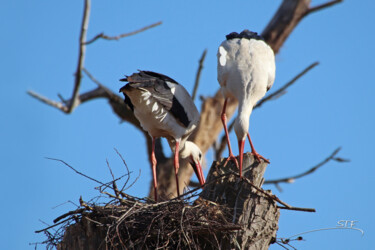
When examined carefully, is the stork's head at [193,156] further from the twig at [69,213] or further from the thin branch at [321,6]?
the thin branch at [321,6]

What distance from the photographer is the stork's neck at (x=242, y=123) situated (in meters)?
7.13

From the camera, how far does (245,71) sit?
7746 millimetres

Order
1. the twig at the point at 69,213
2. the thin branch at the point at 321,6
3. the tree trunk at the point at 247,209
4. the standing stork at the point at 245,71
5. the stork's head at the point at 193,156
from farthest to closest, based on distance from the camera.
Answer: the thin branch at the point at 321,6 → the stork's head at the point at 193,156 → the standing stork at the point at 245,71 → the twig at the point at 69,213 → the tree trunk at the point at 247,209

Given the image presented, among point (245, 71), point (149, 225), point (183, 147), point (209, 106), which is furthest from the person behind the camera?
point (209, 106)

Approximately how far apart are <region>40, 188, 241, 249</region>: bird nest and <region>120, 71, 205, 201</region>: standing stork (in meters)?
1.79

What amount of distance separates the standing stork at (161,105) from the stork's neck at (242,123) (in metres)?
1.09

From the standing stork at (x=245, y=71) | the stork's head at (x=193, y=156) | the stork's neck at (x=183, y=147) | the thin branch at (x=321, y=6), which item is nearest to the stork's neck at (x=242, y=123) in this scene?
the standing stork at (x=245, y=71)

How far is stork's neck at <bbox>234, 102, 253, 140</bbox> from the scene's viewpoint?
7.13 meters

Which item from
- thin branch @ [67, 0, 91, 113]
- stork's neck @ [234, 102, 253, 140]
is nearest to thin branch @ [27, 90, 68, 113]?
thin branch @ [67, 0, 91, 113]

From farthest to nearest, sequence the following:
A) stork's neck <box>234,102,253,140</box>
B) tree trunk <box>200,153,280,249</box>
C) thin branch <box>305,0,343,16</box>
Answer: thin branch <box>305,0,343,16</box> < stork's neck <box>234,102,253,140</box> < tree trunk <box>200,153,280,249</box>

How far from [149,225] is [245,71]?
9.07ft

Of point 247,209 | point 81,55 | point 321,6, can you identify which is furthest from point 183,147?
point 321,6

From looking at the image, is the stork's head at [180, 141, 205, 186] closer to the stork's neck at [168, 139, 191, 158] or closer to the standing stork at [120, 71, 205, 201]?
the stork's neck at [168, 139, 191, 158]

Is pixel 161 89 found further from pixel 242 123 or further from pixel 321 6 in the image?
pixel 321 6
